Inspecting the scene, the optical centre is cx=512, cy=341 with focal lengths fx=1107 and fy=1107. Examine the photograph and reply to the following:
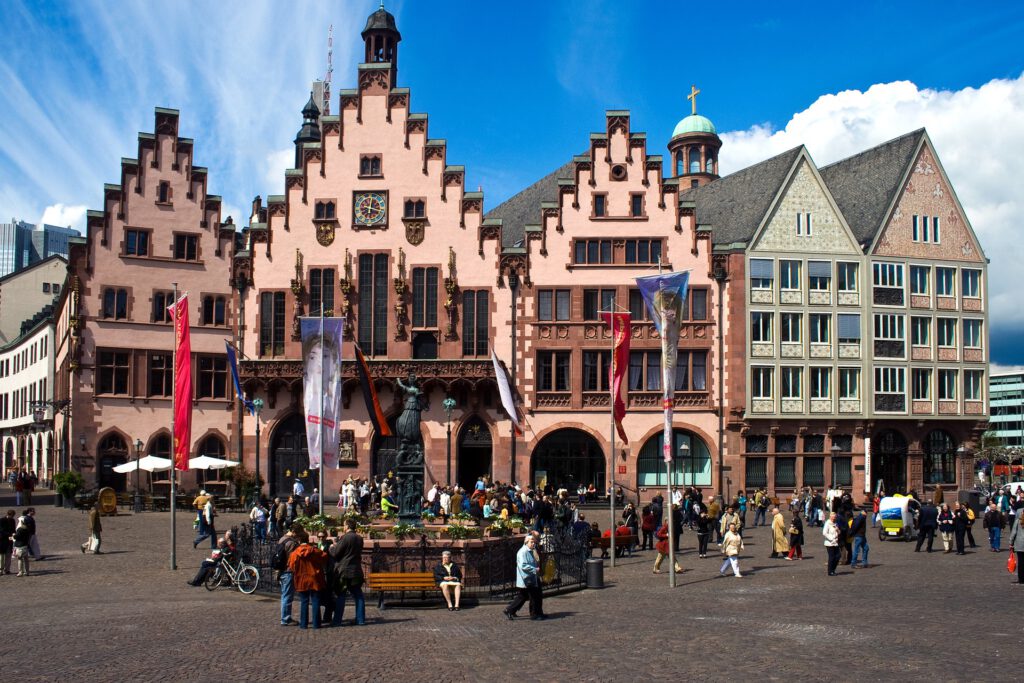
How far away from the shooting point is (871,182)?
2410 inches

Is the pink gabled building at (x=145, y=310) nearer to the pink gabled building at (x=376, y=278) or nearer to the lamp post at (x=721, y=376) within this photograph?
the pink gabled building at (x=376, y=278)

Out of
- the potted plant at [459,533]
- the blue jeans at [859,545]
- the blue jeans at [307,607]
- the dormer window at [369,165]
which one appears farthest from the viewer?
the dormer window at [369,165]

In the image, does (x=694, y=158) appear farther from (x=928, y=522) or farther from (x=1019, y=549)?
(x=1019, y=549)

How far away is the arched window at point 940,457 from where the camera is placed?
58.5 metres

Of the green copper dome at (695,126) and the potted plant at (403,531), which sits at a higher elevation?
the green copper dome at (695,126)

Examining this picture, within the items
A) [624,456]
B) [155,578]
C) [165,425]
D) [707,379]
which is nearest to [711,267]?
[707,379]

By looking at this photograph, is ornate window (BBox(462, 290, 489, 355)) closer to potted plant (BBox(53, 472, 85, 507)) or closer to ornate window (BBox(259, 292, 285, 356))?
ornate window (BBox(259, 292, 285, 356))

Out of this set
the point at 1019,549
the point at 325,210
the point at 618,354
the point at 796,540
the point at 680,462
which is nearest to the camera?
the point at 1019,549

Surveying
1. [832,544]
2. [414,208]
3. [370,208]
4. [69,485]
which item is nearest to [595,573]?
[832,544]

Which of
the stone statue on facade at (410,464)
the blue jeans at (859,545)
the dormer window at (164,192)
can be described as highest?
the dormer window at (164,192)

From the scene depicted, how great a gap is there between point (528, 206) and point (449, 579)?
47.5 m

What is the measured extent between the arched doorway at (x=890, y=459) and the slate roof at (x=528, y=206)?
22.7m

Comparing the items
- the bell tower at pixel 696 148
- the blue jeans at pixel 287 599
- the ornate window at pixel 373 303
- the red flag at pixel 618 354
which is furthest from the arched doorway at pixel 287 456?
the bell tower at pixel 696 148

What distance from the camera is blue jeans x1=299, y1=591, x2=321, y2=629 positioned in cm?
2076
